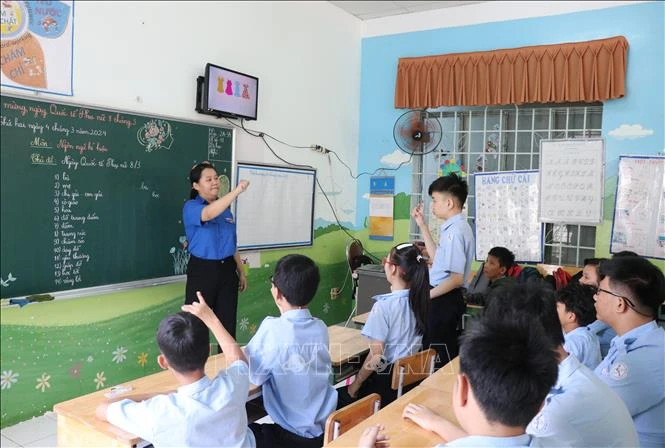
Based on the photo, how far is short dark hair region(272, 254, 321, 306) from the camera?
1.94 meters

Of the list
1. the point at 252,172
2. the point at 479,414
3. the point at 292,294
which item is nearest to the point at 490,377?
the point at 479,414

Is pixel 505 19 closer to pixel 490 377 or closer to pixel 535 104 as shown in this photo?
pixel 535 104

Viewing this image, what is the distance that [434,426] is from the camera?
1561 millimetres

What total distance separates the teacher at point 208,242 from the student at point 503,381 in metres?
2.33

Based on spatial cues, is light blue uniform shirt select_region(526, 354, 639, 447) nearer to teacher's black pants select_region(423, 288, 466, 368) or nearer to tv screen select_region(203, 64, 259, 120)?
teacher's black pants select_region(423, 288, 466, 368)

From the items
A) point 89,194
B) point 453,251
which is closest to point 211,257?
point 89,194

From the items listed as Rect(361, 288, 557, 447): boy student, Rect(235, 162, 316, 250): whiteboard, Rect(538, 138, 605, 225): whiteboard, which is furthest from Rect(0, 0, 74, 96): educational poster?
Rect(538, 138, 605, 225): whiteboard

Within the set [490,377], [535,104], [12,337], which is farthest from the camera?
[535,104]

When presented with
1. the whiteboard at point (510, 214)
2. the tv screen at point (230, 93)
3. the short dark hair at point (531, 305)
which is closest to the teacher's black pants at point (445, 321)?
the short dark hair at point (531, 305)

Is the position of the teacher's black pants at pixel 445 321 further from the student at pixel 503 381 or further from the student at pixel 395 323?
the student at pixel 503 381

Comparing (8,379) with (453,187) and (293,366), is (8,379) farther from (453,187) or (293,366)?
(453,187)

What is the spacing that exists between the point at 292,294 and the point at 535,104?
3.62 meters

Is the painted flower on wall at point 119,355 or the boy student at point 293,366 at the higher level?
the boy student at point 293,366

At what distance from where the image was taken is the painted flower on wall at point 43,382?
2967 mm
